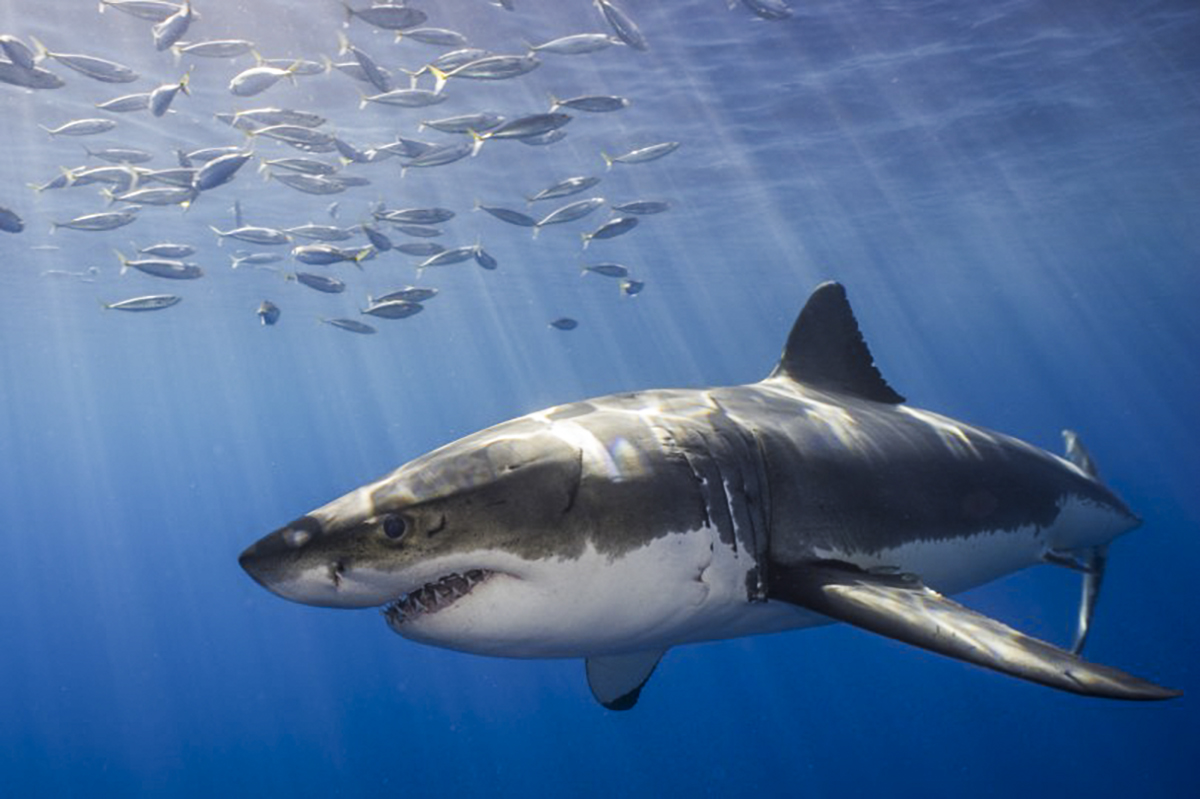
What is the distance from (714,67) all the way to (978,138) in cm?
1044

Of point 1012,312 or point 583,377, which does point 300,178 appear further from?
point 583,377

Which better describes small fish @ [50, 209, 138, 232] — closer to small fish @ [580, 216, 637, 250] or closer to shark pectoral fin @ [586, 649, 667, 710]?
small fish @ [580, 216, 637, 250]

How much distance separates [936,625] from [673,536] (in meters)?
0.92

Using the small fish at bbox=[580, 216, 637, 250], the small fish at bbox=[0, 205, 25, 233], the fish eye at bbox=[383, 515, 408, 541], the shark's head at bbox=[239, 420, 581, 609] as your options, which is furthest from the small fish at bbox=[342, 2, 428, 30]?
the fish eye at bbox=[383, 515, 408, 541]

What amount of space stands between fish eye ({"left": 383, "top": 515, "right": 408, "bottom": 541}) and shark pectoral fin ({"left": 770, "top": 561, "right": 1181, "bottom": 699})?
4.93 feet

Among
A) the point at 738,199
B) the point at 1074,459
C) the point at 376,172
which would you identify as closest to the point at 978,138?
the point at 738,199

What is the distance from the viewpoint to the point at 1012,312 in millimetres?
82688

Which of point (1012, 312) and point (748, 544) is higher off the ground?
point (748, 544)

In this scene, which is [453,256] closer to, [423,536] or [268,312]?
[268,312]

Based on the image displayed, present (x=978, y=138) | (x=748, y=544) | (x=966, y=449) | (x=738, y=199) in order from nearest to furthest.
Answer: (x=748, y=544) < (x=966, y=449) < (x=978, y=138) < (x=738, y=199)

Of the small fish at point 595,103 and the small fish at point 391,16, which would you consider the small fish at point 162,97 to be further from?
the small fish at point 595,103

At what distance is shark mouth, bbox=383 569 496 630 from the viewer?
260 cm

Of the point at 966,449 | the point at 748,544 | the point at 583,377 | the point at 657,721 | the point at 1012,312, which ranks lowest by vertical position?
the point at 583,377

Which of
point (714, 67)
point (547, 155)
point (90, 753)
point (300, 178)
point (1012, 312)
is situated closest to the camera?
point (300, 178)
